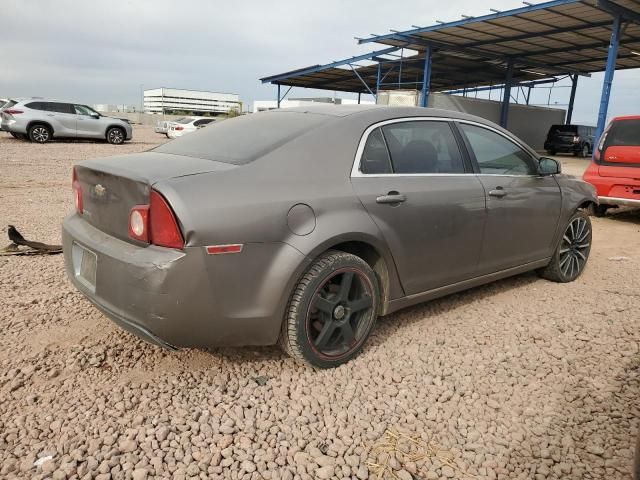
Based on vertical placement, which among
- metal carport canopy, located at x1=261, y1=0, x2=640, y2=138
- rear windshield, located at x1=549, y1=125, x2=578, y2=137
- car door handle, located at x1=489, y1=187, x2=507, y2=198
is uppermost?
metal carport canopy, located at x1=261, y1=0, x2=640, y2=138

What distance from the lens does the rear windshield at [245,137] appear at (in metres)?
2.79

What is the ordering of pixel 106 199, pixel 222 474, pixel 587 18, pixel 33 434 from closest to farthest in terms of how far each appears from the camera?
pixel 222 474, pixel 33 434, pixel 106 199, pixel 587 18

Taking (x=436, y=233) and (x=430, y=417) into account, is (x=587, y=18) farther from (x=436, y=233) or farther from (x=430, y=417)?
(x=430, y=417)

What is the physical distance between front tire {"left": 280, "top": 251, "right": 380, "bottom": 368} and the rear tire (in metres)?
18.0

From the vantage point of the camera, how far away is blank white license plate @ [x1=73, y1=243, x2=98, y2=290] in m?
2.65

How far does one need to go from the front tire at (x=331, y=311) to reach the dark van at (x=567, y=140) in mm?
24196

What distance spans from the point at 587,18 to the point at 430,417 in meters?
15.8

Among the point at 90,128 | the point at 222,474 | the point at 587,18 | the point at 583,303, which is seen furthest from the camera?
the point at 90,128

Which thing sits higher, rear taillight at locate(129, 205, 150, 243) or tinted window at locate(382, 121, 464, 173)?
tinted window at locate(382, 121, 464, 173)

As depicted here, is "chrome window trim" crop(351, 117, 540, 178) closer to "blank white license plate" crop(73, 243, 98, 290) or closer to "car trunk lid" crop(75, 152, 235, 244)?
"car trunk lid" crop(75, 152, 235, 244)

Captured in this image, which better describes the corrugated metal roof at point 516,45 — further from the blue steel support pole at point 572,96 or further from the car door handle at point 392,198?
the car door handle at point 392,198

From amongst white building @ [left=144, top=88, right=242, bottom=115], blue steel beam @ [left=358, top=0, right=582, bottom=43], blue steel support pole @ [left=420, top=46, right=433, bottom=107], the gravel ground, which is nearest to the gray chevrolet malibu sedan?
the gravel ground

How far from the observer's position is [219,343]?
256 centimetres

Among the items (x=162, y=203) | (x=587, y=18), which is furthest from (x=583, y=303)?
(x=587, y=18)
